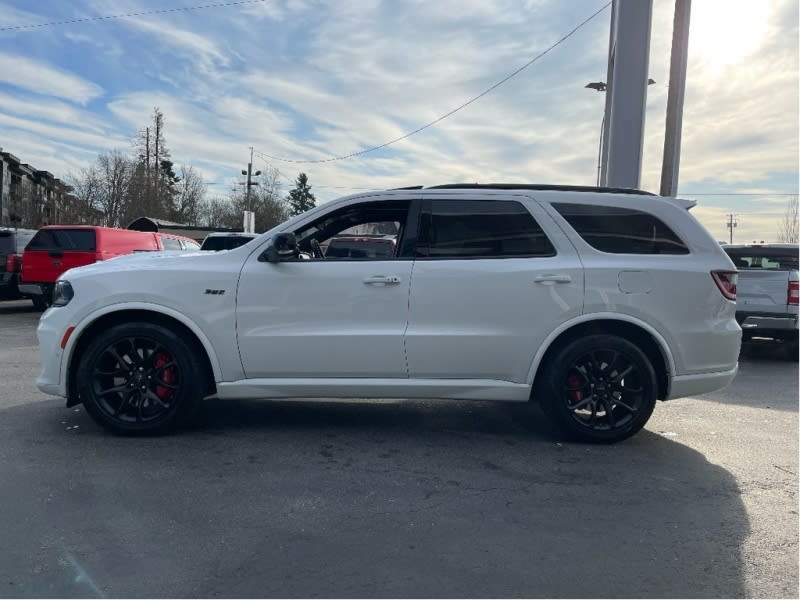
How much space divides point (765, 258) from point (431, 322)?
7181 millimetres

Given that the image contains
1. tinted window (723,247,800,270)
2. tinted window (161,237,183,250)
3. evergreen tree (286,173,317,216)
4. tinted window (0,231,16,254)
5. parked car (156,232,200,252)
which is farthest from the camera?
evergreen tree (286,173,317,216)

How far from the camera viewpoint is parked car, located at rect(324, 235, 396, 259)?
4637 mm

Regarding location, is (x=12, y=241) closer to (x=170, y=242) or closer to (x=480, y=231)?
(x=170, y=242)

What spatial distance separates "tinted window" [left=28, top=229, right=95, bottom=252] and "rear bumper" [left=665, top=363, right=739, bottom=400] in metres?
11.4

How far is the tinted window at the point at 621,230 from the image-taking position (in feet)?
15.1

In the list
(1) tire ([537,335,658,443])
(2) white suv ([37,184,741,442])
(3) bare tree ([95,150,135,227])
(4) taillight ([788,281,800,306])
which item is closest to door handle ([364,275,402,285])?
(2) white suv ([37,184,741,442])

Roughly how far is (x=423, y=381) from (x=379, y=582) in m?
1.95

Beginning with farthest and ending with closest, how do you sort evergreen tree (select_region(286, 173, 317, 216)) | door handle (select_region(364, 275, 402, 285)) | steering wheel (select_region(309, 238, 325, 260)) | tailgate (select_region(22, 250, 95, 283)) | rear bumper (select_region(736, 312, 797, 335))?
evergreen tree (select_region(286, 173, 317, 216)), tailgate (select_region(22, 250, 95, 283)), rear bumper (select_region(736, 312, 797, 335)), steering wheel (select_region(309, 238, 325, 260)), door handle (select_region(364, 275, 402, 285))

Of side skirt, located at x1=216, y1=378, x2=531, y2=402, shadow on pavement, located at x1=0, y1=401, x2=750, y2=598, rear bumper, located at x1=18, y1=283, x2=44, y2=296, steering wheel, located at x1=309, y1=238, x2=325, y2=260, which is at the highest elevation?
steering wheel, located at x1=309, y1=238, x2=325, y2=260

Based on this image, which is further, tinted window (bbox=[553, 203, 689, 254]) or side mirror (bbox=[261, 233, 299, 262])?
tinted window (bbox=[553, 203, 689, 254])

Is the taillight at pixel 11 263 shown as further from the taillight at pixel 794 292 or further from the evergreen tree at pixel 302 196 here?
the evergreen tree at pixel 302 196

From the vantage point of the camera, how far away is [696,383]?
459 cm

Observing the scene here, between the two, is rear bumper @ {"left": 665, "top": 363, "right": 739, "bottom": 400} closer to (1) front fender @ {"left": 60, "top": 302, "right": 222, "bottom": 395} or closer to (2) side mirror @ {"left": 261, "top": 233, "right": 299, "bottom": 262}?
(2) side mirror @ {"left": 261, "top": 233, "right": 299, "bottom": 262}

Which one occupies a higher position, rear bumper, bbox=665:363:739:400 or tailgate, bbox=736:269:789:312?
tailgate, bbox=736:269:789:312
